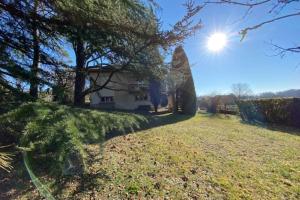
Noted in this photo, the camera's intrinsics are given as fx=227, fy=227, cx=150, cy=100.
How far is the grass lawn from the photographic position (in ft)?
14.1

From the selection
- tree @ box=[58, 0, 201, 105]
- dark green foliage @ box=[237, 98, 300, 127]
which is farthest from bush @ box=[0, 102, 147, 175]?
dark green foliage @ box=[237, 98, 300, 127]

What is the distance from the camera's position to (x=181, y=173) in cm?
516

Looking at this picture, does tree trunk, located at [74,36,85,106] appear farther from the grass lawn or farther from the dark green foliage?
the dark green foliage

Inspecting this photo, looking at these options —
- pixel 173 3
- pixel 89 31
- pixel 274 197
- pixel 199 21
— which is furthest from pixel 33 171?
pixel 199 21

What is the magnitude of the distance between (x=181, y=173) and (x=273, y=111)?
43.1 ft

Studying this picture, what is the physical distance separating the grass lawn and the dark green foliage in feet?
25.2

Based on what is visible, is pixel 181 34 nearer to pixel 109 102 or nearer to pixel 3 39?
pixel 3 39

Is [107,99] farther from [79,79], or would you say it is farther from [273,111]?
[79,79]

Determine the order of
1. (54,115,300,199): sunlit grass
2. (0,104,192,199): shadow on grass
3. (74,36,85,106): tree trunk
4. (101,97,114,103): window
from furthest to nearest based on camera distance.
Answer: (101,97,114,103): window
(74,36,85,106): tree trunk
(54,115,300,199): sunlit grass
(0,104,192,199): shadow on grass

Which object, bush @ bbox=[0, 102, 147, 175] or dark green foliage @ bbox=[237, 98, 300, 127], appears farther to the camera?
dark green foliage @ bbox=[237, 98, 300, 127]

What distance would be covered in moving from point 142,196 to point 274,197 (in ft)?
8.56

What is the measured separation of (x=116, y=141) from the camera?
297 inches

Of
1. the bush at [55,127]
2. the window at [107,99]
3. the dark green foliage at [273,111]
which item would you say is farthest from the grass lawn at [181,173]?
Answer: the window at [107,99]

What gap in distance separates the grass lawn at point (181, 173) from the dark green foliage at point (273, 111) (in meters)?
7.68
